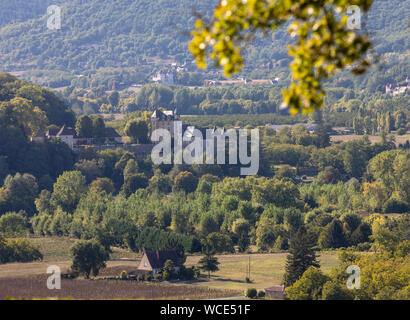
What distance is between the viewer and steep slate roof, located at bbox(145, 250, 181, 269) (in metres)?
65.9

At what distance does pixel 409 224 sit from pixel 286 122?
10888 cm

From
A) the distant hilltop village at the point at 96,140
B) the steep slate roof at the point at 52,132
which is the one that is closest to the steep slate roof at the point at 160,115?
the distant hilltop village at the point at 96,140

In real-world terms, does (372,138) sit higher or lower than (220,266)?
higher

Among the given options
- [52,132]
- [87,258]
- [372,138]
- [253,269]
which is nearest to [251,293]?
[253,269]

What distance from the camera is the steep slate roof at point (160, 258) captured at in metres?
65.9

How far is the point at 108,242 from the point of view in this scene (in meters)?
74.8

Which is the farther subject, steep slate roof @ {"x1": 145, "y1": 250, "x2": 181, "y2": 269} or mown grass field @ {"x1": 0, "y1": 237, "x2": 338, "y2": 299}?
steep slate roof @ {"x1": 145, "y1": 250, "x2": 181, "y2": 269}

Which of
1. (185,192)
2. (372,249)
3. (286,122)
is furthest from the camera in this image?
(286,122)

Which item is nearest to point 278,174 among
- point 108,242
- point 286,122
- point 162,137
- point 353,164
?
point 353,164

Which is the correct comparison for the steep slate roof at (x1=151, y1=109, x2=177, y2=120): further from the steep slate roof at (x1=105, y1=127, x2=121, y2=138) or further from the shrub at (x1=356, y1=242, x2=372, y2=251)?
the shrub at (x1=356, y1=242, x2=372, y2=251)

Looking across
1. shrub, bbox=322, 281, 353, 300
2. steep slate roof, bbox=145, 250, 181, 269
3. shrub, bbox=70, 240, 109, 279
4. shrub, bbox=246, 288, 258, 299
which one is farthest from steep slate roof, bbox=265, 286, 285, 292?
shrub, bbox=70, 240, 109, 279

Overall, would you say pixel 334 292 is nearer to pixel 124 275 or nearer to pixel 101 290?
pixel 101 290

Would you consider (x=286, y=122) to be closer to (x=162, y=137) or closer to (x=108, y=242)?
(x=162, y=137)

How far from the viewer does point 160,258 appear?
67125 millimetres
